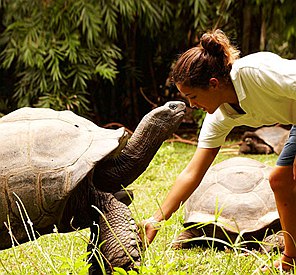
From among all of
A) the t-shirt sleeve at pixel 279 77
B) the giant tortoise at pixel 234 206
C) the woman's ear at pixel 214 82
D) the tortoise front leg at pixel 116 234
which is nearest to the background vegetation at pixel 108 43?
the giant tortoise at pixel 234 206

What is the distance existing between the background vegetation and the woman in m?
4.14

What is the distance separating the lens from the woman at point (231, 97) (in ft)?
6.46

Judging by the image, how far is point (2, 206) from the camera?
2057 millimetres

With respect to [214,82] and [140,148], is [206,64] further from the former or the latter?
[140,148]

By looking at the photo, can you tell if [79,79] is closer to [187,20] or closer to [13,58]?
[13,58]

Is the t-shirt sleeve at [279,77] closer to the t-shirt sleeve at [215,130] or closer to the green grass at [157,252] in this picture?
the t-shirt sleeve at [215,130]

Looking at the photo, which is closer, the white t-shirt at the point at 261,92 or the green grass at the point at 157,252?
the green grass at the point at 157,252

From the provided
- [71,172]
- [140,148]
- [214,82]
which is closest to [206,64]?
[214,82]

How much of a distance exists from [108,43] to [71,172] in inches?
187

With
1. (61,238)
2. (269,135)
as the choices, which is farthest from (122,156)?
(269,135)

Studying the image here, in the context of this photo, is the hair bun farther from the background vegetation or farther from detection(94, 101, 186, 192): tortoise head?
the background vegetation

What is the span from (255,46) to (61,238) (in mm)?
5514

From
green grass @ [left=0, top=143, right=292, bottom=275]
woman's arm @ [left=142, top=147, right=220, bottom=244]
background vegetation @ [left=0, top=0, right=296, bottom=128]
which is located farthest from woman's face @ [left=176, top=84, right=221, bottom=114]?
background vegetation @ [left=0, top=0, right=296, bottom=128]

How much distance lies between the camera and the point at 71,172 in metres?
2.01
